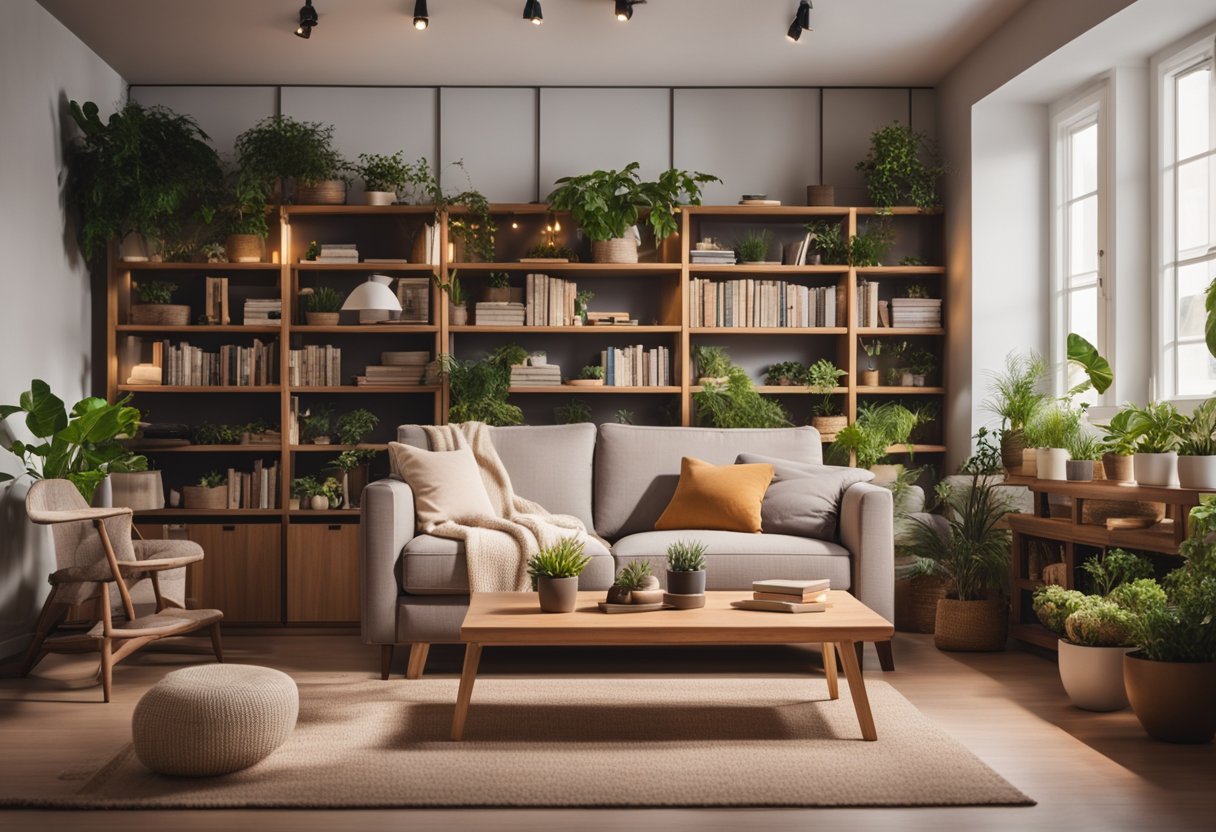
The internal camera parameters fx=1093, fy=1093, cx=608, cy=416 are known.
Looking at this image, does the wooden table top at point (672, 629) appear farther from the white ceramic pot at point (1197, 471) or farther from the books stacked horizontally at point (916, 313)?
the books stacked horizontally at point (916, 313)

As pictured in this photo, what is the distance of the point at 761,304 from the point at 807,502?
1.59m

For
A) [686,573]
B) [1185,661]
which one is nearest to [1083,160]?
[1185,661]

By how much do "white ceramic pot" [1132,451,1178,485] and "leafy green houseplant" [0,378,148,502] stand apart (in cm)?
427

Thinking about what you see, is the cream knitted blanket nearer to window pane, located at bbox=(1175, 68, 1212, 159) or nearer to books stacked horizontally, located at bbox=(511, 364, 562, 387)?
books stacked horizontally, located at bbox=(511, 364, 562, 387)

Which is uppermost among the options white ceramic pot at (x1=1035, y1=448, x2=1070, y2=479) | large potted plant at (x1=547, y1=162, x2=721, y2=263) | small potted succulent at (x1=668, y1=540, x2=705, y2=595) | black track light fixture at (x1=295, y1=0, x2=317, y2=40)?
black track light fixture at (x1=295, y1=0, x2=317, y2=40)

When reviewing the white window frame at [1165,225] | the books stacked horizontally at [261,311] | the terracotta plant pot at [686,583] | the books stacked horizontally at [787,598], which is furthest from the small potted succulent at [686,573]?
the books stacked horizontally at [261,311]

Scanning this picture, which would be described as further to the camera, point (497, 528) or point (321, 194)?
point (321, 194)

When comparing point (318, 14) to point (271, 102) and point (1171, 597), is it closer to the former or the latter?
point (271, 102)

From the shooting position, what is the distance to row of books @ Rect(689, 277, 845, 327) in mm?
6086

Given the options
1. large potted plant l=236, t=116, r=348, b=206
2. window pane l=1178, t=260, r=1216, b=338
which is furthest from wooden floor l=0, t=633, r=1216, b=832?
large potted plant l=236, t=116, r=348, b=206

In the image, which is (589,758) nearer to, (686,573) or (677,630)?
(677,630)

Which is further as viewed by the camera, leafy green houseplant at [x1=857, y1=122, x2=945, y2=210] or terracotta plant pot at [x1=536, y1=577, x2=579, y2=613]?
leafy green houseplant at [x1=857, y1=122, x2=945, y2=210]

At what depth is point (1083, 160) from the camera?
5.54 meters

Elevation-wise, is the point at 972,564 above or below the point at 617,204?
below
